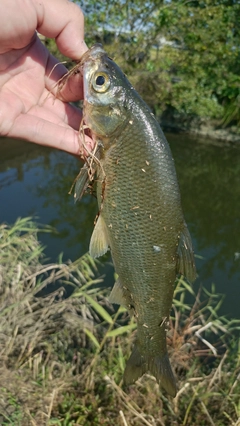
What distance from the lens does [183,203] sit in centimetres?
945

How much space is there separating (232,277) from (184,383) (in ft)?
10.8

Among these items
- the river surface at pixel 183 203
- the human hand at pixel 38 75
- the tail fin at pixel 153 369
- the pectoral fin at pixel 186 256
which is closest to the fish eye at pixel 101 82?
the human hand at pixel 38 75

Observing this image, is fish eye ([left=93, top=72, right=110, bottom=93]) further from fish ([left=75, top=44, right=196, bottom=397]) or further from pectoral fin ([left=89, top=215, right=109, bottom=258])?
pectoral fin ([left=89, top=215, right=109, bottom=258])

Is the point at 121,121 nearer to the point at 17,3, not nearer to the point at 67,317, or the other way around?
the point at 17,3

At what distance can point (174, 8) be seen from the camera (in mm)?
14484

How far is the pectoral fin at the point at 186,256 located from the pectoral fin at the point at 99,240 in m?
0.35

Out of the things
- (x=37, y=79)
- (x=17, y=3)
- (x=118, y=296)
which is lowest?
(x=118, y=296)

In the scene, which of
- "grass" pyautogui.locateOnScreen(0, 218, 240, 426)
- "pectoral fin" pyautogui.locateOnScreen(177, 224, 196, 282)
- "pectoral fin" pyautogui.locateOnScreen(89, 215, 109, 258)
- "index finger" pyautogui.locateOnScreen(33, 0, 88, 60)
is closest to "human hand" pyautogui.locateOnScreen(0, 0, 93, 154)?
"index finger" pyautogui.locateOnScreen(33, 0, 88, 60)

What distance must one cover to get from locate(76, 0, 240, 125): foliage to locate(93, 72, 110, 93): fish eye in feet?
43.7

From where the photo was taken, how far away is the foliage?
14.5 metres

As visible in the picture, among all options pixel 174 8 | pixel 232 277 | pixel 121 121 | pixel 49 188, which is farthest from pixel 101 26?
pixel 121 121

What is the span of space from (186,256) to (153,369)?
65cm

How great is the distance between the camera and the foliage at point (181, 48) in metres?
14.5

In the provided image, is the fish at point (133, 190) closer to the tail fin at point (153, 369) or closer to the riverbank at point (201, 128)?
A: the tail fin at point (153, 369)
